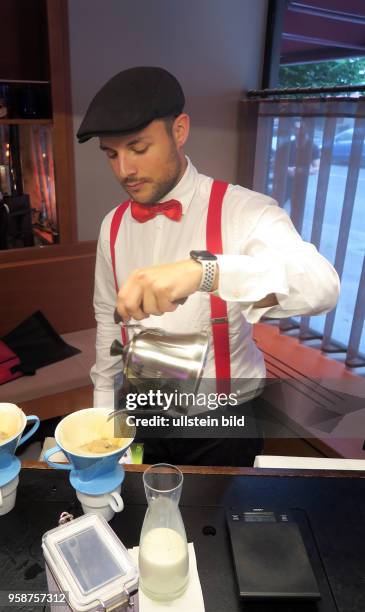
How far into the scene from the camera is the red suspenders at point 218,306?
3.57 feet

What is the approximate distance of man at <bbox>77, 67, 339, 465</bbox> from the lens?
691 millimetres

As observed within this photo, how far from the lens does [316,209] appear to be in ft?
7.48

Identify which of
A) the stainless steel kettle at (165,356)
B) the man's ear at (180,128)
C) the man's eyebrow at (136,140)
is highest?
the man's ear at (180,128)

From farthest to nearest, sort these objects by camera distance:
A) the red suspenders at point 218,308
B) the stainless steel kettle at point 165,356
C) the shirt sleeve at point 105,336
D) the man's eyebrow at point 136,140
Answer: the shirt sleeve at point 105,336
the red suspenders at point 218,308
the man's eyebrow at point 136,140
the stainless steel kettle at point 165,356

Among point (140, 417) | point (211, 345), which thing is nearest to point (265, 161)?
point (211, 345)

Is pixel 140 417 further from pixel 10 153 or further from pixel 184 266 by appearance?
pixel 10 153

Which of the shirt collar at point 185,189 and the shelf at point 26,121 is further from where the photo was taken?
the shelf at point 26,121

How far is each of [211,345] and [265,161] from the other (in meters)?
1.74

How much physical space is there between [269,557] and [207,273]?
46 centimetres

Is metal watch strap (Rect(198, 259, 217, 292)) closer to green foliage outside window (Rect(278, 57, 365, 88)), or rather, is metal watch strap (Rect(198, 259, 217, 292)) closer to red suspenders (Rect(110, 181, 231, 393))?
red suspenders (Rect(110, 181, 231, 393))

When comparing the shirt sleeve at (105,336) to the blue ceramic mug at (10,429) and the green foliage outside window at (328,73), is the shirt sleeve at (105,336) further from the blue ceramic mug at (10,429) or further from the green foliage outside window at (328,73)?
the green foliage outside window at (328,73)

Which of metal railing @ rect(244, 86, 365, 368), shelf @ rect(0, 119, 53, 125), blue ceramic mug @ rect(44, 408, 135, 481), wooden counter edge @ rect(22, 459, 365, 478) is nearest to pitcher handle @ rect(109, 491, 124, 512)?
blue ceramic mug @ rect(44, 408, 135, 481)

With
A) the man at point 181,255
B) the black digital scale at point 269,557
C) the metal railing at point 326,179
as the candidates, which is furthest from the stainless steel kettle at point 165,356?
the metal railing at point 326,179

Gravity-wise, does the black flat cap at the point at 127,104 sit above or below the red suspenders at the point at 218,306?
above
